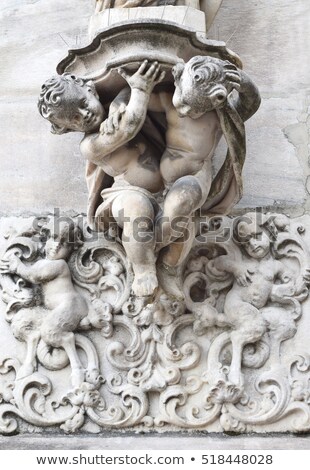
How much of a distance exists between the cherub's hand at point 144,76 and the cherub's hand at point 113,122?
0.21 feet

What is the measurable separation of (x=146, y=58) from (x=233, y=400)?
3.00ft

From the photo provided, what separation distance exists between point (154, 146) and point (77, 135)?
0.41m

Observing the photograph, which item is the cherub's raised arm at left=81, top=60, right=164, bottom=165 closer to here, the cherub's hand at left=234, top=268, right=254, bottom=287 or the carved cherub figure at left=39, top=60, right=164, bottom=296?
the carved cherub figure at left=39, top=60, right=164, bottom=296

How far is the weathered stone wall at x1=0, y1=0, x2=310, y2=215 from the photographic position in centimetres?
377

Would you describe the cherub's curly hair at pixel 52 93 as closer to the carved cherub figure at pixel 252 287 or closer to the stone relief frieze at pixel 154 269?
the stone relief frieze at pixel 154 269

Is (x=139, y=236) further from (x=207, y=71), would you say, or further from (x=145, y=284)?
(x=207, y=71)

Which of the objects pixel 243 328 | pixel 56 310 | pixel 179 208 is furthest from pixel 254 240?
pixel 56 310

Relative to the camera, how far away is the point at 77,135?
Result: 3.86 metres

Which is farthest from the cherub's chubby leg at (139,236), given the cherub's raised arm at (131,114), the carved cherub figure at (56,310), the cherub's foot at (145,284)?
the carved cherub figure at (56,310)

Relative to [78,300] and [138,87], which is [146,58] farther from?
[78,300]

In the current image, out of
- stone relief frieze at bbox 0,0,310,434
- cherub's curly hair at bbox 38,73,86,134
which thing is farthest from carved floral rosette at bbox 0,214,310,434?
cherub's curly hair at bbox 38,73,86,134

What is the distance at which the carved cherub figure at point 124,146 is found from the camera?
332 centimetres

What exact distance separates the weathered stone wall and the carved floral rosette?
156 millimetres

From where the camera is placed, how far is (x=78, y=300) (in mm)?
3596
